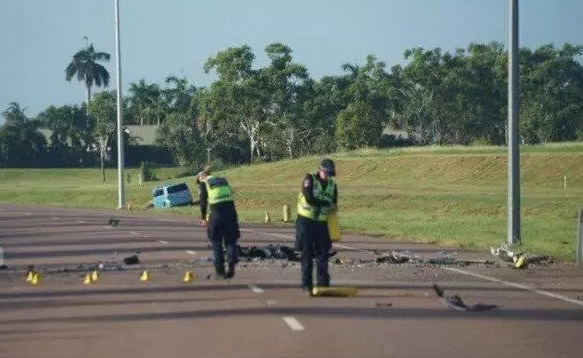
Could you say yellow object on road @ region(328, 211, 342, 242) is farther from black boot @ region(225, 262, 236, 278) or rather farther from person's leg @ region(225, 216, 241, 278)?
black boot @ region(225, 262, 236, 278)

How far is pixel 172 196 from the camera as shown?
214ft

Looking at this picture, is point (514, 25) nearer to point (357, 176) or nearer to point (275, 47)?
point (357, 176)

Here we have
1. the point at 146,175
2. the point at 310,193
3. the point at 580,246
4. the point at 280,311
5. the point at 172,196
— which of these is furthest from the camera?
the point at 146,175

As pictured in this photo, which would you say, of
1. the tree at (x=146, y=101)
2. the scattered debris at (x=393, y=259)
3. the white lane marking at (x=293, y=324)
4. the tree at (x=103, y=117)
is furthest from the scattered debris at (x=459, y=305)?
the tree at (x=146, y=101)

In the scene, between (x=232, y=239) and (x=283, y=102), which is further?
(x=283, y=102)

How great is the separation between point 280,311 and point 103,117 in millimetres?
112202

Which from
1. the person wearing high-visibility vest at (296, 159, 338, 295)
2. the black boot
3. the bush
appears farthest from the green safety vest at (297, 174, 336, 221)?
the bush

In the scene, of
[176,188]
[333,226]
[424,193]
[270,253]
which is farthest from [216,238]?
[176,188]

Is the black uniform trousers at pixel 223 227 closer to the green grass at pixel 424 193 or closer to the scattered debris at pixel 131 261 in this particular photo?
the scattered debris at pixel 131 261

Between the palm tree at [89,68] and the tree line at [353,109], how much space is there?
48.3ft

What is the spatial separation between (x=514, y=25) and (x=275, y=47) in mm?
84975

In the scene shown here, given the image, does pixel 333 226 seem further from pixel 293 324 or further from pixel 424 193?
pixel 424 193

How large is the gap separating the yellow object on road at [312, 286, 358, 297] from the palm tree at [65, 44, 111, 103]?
132 m

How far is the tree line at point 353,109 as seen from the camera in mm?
108812
